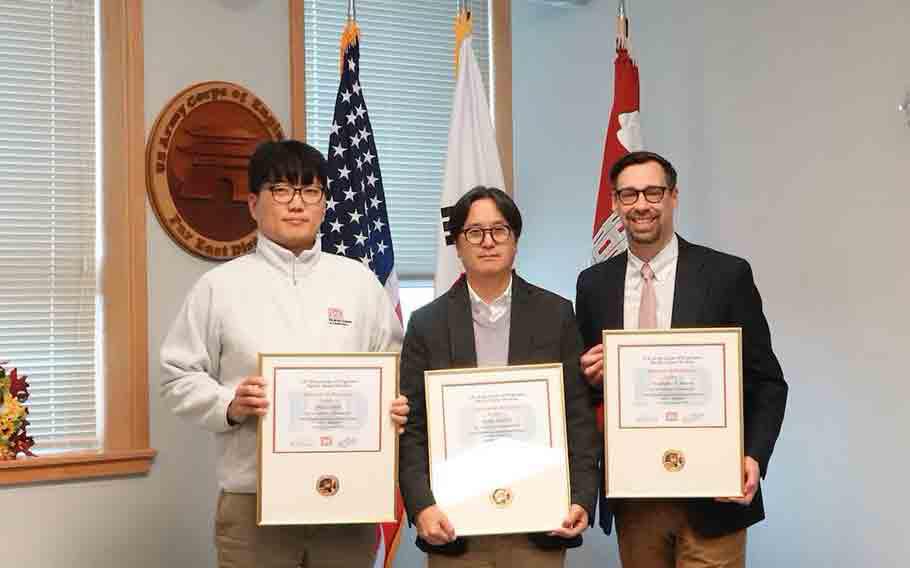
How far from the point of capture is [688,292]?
242cm

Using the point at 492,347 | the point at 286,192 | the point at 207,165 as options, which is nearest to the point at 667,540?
the point at 492,347

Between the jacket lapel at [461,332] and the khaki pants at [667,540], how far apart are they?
534 millimetres

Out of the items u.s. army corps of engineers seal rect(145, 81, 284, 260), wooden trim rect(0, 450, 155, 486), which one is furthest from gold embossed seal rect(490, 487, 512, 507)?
u.s. army corps of engineers seal rect(145, 81, 284, 260)

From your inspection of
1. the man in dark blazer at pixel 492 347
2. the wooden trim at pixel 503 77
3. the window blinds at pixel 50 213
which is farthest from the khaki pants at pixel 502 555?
the wooden trim at pixel 503 77

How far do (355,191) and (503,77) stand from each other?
107cm

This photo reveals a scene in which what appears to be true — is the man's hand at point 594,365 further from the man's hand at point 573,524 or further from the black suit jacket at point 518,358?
the man's hand at point 573,524

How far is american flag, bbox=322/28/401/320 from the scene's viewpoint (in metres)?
3.48

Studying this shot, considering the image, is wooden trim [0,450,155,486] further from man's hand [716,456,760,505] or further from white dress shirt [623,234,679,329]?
man's hand [716,456,760,505]

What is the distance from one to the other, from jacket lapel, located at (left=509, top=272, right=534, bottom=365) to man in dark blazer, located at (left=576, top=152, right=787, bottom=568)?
0.15 meters

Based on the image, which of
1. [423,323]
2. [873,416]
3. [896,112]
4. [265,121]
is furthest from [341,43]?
[873,416]

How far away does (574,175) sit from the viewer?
445 centimetres

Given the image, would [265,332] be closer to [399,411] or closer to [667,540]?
[399,411]

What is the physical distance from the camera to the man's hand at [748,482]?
229cm

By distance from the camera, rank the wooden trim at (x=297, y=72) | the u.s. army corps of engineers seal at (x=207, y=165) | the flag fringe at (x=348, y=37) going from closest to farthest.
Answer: the u.s. army corps of engineers seal at (x=207, y=165)
the flag fringe at (x=348, y=37)
the wooden trim at (x=297, y=72)
